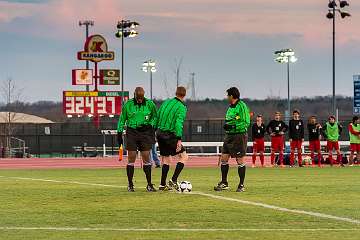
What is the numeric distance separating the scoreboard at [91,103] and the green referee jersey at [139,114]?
37596 mm

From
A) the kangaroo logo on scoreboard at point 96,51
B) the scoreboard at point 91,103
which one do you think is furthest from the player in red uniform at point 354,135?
the kangaroo logo on scoreboard at point 96,51

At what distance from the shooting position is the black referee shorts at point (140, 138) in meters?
17.5

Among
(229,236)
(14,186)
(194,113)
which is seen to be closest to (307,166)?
(14,186)

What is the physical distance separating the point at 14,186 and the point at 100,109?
35032 millimetres

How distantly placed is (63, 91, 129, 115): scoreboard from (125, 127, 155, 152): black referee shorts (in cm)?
3755

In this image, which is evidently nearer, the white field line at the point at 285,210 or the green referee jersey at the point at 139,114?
the white field line at the point at 285,210

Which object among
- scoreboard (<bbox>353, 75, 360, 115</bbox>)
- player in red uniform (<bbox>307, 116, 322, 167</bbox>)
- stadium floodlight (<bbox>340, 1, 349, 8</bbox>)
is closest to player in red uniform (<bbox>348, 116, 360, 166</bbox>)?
player in red uniform (<bbox>307, 116, 322, 167</bbox>)

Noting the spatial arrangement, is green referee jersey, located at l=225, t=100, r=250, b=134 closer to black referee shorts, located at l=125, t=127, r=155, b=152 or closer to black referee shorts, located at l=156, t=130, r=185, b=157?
black referee shorts, located at l=156, t=130, r=185, b=157

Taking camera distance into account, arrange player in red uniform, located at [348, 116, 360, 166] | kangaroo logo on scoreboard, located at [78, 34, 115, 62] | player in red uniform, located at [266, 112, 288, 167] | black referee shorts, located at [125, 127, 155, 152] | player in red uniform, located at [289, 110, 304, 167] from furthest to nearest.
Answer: kangaroo logo on scoreboard, located at [78, 34, 115, 62] → player in red uniform, located at [348, 116, 360, 166] → player in red uniform, located at [289, 110, 304, 167] → player in red uniform, located at [266, 112, 288, 167] → black referee shorts, located at [125, 127, 155, 152]

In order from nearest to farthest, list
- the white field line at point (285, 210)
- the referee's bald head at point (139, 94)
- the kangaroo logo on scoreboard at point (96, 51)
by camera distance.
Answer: the white field line at point (285, 210) < the referee's bald head at point (139, 94) < the kangaroo logo on scoreboard at point (96, 51)

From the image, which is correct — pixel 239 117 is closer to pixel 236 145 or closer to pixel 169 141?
pixel 236 145

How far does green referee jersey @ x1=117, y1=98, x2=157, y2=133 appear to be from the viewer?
1745 cm

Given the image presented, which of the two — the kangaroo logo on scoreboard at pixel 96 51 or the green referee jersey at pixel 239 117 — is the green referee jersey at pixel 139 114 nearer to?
the green referee jersey at pixel 239 117

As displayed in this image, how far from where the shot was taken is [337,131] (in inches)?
1375
